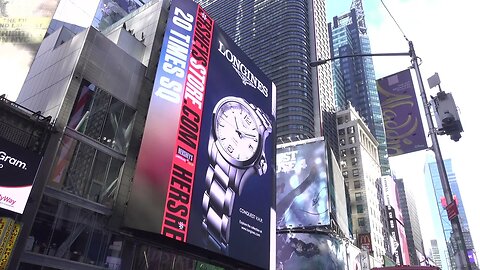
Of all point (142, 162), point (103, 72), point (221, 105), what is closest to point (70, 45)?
point (103, 72)

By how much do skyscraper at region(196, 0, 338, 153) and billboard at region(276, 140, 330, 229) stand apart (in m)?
61.8

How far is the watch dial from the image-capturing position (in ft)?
99.0

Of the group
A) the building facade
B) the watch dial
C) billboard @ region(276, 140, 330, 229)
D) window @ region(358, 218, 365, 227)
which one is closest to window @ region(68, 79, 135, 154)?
the building facade

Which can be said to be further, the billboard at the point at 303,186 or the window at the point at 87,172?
the billboard at the point at 303,186

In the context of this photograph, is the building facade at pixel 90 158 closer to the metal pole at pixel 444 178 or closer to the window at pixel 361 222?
the metal pole at pixel 444 178

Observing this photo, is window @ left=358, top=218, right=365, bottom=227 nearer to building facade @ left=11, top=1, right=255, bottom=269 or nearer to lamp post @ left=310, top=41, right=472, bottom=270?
building facade @ left=11, top=1, right=255, bottom=269

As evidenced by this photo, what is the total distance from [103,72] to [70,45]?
10.3ft

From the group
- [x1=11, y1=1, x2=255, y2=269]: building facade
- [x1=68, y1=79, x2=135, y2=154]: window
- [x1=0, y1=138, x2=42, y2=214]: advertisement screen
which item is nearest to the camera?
[x1=0, y1=138, x2=42, y2=214]: advertisement screen

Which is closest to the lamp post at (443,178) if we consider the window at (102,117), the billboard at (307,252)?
the window at (102,117)

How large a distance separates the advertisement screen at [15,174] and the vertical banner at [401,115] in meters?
16.4

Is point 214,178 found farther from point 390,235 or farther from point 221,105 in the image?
point 390,235

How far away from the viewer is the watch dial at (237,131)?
30.2 m

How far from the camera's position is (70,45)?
2477cm

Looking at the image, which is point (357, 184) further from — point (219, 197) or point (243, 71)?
point (219, 197)
